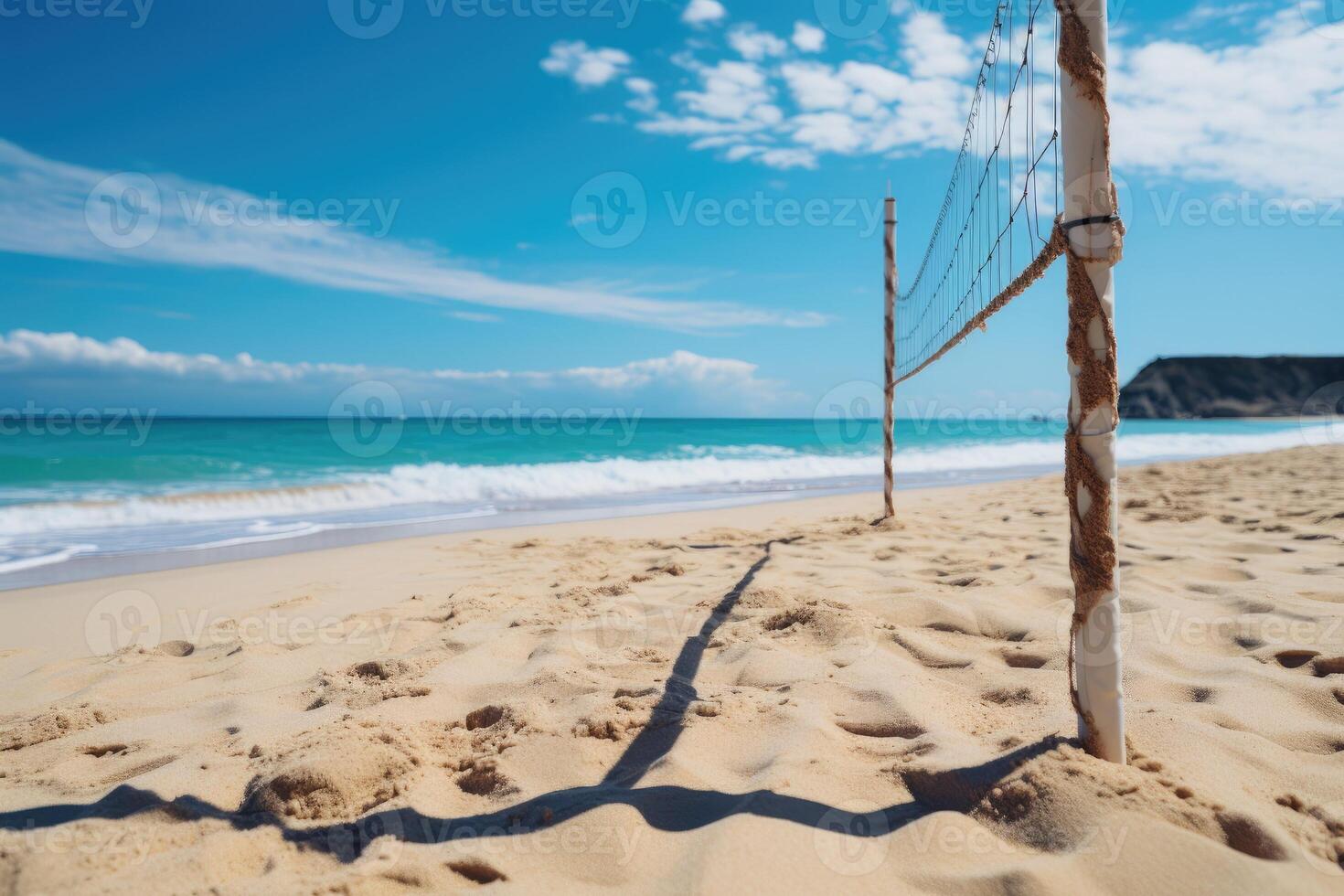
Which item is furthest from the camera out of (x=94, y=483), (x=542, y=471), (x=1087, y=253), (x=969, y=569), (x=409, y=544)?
(x=94, y=483)

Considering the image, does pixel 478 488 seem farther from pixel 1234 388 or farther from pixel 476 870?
pixel 1234 388

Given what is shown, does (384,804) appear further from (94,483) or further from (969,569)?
(94,483)

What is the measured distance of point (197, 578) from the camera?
4.64m

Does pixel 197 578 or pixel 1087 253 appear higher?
pixel 1087 253

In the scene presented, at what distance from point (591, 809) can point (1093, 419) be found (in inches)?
54.4

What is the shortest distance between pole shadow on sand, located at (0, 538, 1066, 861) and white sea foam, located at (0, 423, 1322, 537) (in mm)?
5394

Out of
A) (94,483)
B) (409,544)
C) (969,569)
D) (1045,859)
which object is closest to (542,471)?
(409,544)

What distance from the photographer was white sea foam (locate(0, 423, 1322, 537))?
7473mm

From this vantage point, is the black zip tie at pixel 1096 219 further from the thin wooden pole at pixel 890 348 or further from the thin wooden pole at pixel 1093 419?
the thin wooden pole at pixel 890 348

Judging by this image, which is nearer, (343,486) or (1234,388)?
(343,486)

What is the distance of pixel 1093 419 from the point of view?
4.88ft

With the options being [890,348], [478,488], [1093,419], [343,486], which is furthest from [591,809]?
[343,486]

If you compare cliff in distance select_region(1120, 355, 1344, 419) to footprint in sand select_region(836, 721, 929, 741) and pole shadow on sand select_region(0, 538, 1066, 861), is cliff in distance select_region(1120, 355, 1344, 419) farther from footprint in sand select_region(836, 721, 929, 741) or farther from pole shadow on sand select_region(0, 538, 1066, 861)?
pole shadow on sand select_region(0, 538, 1066, 861)

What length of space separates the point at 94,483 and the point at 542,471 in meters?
8.34
